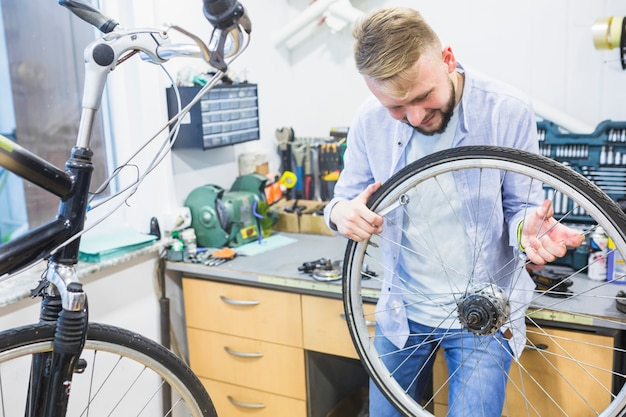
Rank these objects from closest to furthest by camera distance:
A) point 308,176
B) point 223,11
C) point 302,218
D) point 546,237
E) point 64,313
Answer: point 223,11, point 64,313, point 546,237, point 302,218, point 308,176

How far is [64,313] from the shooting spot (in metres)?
→ 1.05

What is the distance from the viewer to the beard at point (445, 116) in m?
1.36

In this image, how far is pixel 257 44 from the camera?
8.59ft

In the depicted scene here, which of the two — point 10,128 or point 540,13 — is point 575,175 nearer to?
point 540,13

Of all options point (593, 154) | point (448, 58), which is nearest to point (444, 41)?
point (593, 154)

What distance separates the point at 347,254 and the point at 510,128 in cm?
45

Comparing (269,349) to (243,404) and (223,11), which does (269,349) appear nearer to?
(243,404)

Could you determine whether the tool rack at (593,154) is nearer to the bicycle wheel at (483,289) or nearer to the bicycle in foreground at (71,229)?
the bicycle wheel at (483,289)

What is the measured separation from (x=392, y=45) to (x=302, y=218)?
1373mm

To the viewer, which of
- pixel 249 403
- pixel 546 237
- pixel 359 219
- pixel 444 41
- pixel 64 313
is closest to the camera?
pixel 64 313

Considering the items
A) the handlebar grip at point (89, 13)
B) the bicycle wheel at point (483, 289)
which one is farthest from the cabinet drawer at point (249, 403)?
the handlebar grip at point (89, 13)

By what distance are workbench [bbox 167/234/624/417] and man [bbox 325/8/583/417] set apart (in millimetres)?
427

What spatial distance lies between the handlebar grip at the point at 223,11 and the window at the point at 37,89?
4.02ft

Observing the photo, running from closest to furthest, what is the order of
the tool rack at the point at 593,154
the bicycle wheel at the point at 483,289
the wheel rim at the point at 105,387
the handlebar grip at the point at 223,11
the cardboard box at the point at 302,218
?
the handlebar grip at the point at 223,11, the bicycle wheel at the point at 483,289, the wheel rim at the point at 105,387, the tool rack at the point at 593,154, the cardboard box at the point at 302,218
